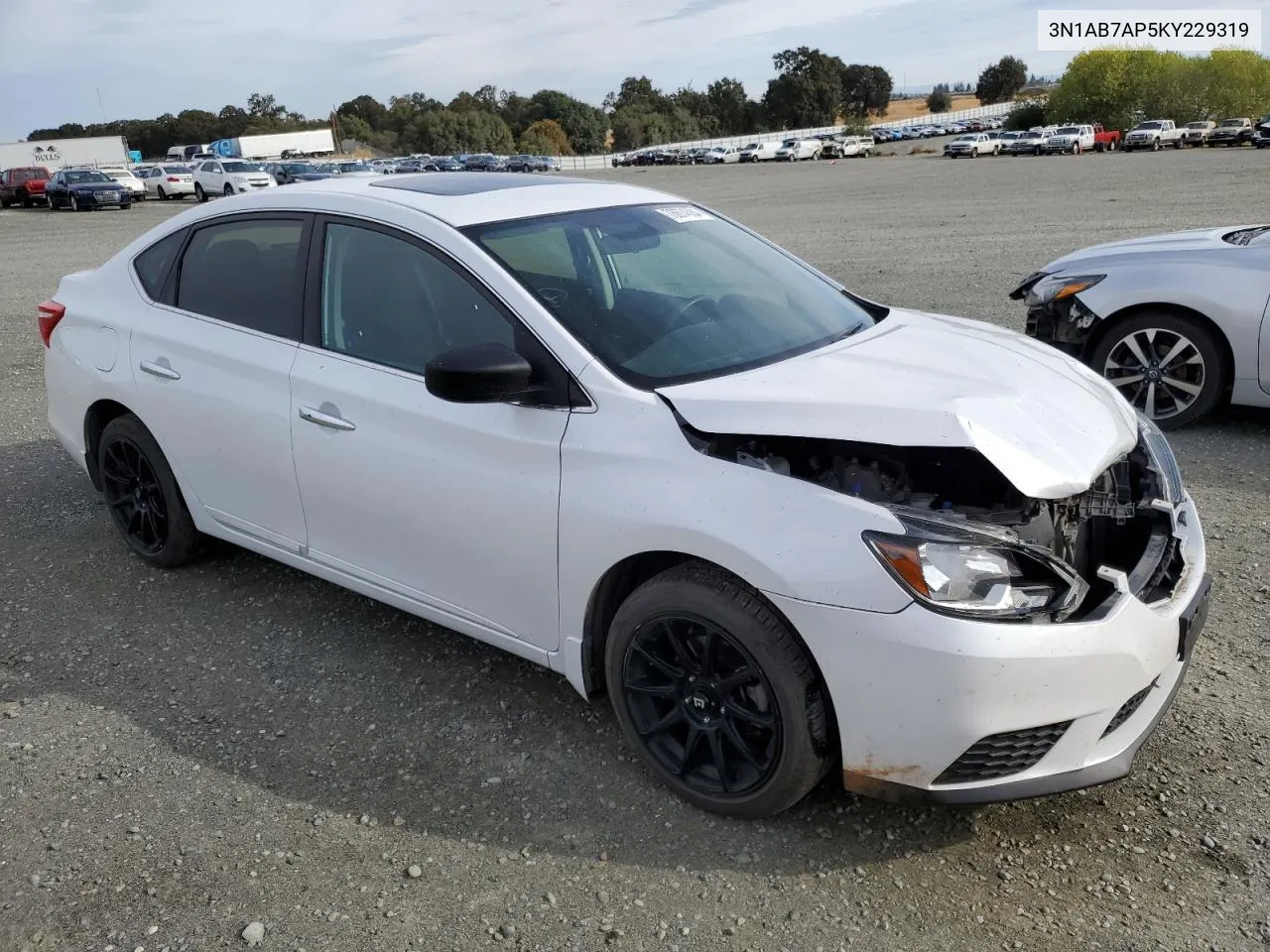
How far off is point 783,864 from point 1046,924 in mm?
A: 654

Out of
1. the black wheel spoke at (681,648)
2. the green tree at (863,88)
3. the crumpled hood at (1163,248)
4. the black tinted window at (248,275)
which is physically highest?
the green tree at (863,88)

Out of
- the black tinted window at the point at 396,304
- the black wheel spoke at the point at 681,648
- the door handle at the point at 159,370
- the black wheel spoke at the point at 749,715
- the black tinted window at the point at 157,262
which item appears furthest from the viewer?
the black tinted window at the point at 157,262

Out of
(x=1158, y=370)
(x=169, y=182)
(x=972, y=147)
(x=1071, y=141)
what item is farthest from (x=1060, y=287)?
(x=972, y=147)

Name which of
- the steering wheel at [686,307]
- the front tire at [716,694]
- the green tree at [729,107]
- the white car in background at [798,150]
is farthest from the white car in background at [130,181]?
the green tree at [729,107]

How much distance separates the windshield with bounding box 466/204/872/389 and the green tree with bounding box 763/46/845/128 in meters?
136

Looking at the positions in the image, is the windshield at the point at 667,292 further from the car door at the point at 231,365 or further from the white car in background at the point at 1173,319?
the white car in background at the point at 1173,319

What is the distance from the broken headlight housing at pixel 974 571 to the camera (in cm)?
247

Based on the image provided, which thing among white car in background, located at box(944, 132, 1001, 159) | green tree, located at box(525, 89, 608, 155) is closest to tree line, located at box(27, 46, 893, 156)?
green tree, located at box(525, 89, 608, 155)

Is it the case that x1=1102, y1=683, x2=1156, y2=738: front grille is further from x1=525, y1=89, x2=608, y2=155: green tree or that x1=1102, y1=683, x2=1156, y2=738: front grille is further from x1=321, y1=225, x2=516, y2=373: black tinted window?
x1=525, y1=89, x2=608, y2=155: green tree

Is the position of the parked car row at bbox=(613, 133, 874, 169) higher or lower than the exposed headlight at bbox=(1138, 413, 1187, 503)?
higher

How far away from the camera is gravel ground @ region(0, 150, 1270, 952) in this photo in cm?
260

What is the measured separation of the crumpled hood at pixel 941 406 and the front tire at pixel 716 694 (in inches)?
18.5

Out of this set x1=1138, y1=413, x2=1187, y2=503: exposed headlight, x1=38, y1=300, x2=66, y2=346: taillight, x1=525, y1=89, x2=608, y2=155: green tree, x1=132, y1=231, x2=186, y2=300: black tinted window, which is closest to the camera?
x1=1138, y1=413, x2=1187, y2=503: exposed headlight

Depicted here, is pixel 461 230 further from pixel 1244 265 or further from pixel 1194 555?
pixel 1244 265
